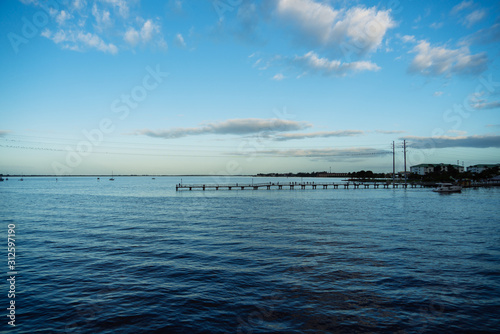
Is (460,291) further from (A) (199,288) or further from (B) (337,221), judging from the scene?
(B) (337,221)

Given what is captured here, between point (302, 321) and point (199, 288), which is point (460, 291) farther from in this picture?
point (199, 288)

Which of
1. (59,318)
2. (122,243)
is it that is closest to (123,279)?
(59,318)

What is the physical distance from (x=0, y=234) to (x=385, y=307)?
33.2 meters

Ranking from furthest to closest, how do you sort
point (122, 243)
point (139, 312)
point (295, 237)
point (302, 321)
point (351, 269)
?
point (295, 237)
point (122, 243)
point (351, 269)
point (139, 312)
point (302, 321)

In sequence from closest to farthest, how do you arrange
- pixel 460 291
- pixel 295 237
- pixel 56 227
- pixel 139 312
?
pixel 139 312, pixel 460 291, pixel 295 237, pixel 56 227

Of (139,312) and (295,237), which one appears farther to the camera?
(295,237)

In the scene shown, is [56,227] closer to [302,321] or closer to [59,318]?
[59,318]

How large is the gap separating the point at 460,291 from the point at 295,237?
13.5m

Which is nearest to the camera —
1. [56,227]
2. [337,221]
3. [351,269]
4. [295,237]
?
[351,269]

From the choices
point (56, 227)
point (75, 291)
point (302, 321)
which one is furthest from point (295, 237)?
point (56, 227)

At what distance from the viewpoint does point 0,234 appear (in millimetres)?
27453

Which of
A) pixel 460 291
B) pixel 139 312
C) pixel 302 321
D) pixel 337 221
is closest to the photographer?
pixel 302 321

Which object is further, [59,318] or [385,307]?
[385,307]

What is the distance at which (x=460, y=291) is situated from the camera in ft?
Answer: 44.7
